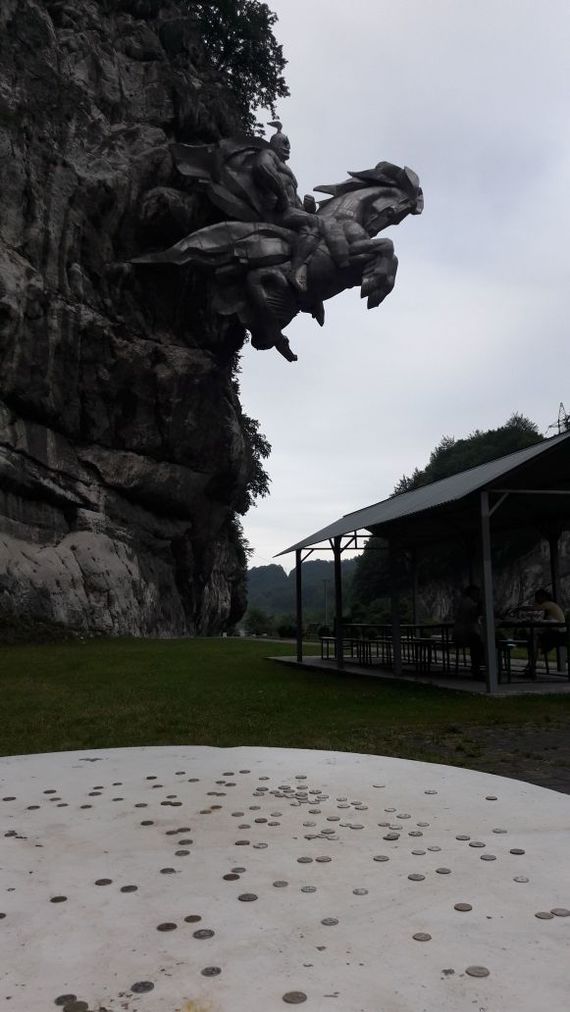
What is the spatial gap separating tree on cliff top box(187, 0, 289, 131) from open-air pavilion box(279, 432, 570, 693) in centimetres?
2588

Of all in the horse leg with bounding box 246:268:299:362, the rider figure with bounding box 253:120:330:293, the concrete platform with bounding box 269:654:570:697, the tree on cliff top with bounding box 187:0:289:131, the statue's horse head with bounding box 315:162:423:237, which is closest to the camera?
the concrete platform with bounding box 269:654:570:697

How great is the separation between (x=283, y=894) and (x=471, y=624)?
1102cm

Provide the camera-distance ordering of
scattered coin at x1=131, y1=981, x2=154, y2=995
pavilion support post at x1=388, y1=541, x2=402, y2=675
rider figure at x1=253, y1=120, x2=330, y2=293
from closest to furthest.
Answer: scattered coin at x1=131, y1=981, x2=154, y2=995 < pavilion support post at x1=388, y1=541, x2=402, y2=675 < rider figure at x1=253, y1=120, x2=330, y2=293

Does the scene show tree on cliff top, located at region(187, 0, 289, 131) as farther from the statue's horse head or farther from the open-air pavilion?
the open-air pavilion

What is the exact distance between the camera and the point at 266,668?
1563cm

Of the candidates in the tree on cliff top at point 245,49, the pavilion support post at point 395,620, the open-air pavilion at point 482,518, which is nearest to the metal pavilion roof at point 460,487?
the open-air pavilion at point 482,518

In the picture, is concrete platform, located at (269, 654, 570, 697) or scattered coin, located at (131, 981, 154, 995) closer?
scattered coin, located at (131, 981, 154, 995)

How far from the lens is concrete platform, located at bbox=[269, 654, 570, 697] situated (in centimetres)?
1097

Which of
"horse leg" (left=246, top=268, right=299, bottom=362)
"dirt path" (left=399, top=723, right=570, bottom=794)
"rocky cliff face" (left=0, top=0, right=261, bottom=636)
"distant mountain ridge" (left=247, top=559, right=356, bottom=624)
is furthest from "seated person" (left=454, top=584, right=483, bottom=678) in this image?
"distant mountain ridge" (left=247, top=559, right=356, bottom=624)

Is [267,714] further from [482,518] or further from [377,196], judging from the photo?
[377,196]

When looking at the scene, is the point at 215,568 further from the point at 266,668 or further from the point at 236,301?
the point at 266,668

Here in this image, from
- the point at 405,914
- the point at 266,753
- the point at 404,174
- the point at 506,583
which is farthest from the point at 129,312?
the point at 506,583

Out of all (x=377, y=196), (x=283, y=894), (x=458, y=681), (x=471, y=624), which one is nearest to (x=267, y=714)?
(x=458, y=681)

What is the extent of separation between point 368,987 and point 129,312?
2497 centimetres
